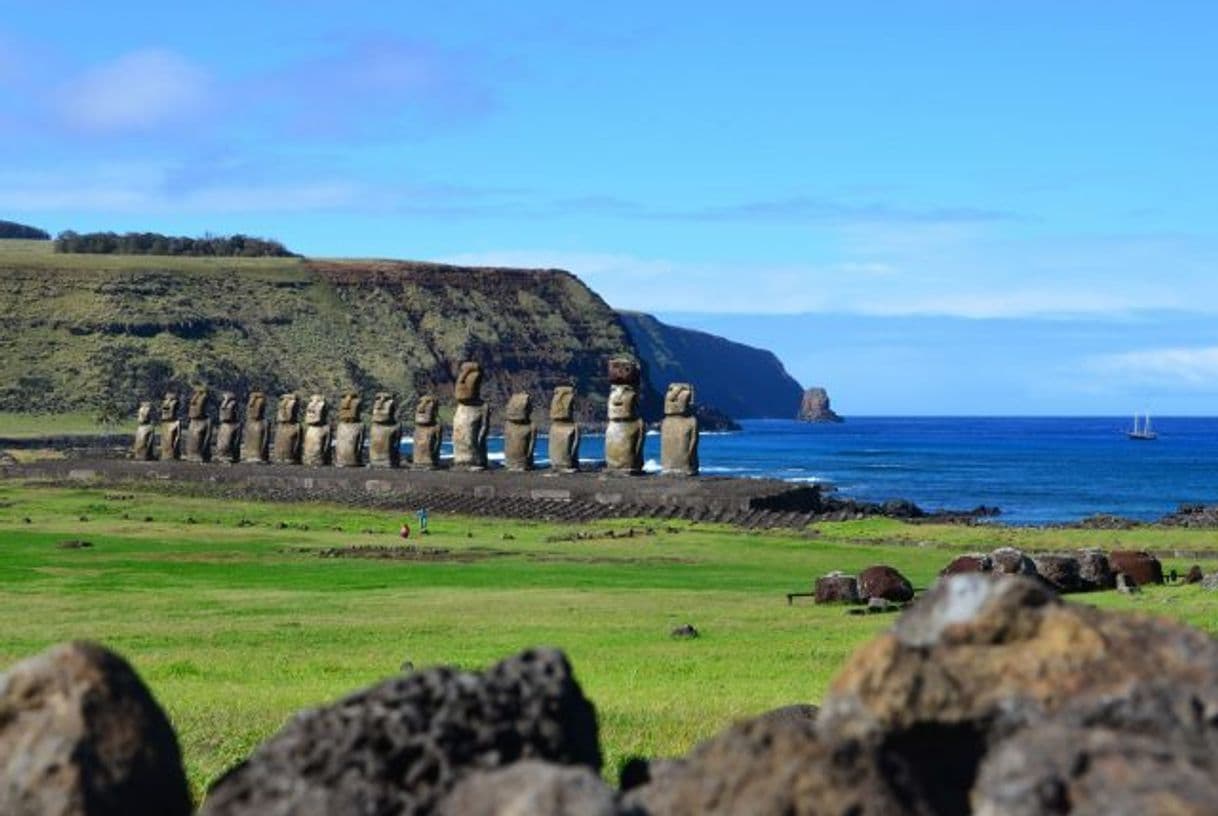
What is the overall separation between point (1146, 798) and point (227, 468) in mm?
61258

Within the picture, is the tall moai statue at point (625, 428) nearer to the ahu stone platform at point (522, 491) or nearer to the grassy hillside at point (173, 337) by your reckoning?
the ahu stone platform at point (522, 491)

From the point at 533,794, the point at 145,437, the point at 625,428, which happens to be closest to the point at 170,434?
the point at 145,437

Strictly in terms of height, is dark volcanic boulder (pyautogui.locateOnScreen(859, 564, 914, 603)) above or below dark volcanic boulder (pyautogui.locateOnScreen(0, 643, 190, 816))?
below

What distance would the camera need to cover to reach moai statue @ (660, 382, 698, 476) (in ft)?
170

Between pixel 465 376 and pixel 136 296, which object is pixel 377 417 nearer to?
pixel 465 376

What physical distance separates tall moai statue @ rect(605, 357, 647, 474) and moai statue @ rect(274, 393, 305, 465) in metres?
17.1

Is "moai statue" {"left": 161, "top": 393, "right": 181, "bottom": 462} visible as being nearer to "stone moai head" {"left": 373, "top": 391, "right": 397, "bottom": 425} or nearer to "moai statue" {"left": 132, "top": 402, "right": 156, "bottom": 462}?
"moai statue" {"left": 132, "top": 402, "right": 156, "bottom": 462}

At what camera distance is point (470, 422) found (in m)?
58.4

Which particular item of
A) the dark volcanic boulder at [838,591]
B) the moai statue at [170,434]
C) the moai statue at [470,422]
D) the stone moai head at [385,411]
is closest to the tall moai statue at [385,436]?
the stone moai head at [385,411]

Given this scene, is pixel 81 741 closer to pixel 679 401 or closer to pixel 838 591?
pixel 838 591

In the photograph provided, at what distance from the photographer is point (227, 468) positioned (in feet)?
211

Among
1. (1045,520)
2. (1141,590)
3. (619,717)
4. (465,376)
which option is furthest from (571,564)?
(1045,520)

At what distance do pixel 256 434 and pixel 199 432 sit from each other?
4607 millimetres

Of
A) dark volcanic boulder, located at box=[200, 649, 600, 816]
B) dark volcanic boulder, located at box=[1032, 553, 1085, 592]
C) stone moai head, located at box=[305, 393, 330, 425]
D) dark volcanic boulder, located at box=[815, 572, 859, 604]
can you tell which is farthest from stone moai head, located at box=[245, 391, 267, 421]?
dark volcanic boulder, located at box=[200, 649, 600, 816]
